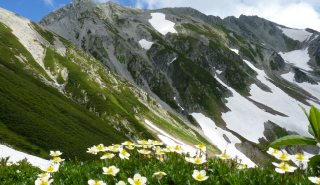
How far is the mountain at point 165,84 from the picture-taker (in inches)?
3145

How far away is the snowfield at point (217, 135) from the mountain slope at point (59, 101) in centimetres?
985

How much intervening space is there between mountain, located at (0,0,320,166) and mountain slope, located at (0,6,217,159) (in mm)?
699

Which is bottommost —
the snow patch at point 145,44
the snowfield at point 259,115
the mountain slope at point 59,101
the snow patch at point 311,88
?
the mountain slope at point 59,101

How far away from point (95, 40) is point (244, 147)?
440ft

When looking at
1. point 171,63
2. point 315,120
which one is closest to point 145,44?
point 171,63

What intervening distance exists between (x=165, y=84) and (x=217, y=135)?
55864mm

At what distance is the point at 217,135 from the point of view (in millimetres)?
100812

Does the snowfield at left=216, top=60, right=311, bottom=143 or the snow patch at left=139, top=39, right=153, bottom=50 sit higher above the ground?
the snow patch at left=139, top=39, right=153, bottom=50

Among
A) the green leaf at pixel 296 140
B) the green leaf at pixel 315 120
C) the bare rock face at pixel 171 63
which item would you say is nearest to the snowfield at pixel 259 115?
the bare rock face at pixel 171 63

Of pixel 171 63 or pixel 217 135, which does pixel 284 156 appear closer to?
pixel 217 135

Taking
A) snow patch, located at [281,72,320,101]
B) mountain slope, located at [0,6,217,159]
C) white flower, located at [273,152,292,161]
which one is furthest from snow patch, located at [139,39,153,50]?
white flower, located at [273,152,292,161]

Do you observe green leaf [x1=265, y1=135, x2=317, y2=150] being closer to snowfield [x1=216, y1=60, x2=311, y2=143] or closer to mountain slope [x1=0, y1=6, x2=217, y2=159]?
mountain slope [x1=0, y1=6, x2=217, y2=159]

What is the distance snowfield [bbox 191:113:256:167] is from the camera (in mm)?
86512

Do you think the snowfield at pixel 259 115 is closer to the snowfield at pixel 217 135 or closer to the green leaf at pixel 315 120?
the snowfield at pixel 217 135
